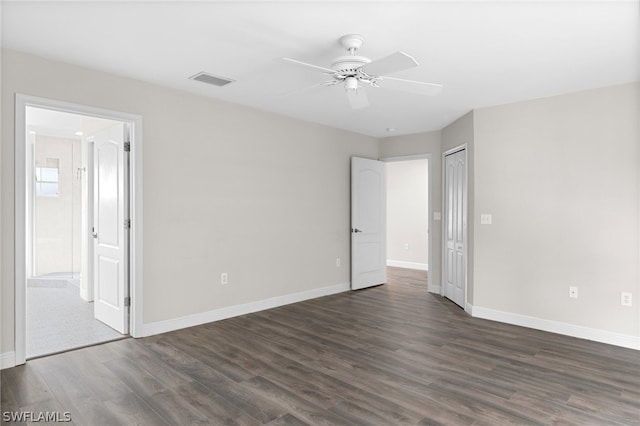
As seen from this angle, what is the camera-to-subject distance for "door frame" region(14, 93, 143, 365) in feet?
10.1

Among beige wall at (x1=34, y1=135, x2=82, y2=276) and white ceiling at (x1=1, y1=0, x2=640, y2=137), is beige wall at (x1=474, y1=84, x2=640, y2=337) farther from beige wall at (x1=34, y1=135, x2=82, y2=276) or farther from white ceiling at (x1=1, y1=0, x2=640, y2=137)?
beige wall at (x1=34, y1=135, x2=82, y2=276)

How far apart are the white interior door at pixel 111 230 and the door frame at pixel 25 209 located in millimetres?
90

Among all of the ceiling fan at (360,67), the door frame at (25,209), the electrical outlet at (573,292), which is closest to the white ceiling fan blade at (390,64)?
the ceiling fan at (360,67)

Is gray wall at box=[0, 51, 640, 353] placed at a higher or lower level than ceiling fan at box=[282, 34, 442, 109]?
lower

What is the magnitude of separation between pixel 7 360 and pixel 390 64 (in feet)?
12.0

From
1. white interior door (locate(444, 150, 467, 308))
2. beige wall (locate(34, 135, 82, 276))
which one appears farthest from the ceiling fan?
beige wall (locate(34, 135, 82, 276))

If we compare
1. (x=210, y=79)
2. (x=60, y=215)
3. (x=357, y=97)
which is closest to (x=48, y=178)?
(x=60, y=215)

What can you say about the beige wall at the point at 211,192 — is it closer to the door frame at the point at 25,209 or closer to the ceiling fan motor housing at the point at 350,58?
the door frame at the point at 25,209

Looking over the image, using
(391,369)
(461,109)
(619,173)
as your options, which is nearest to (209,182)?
→ (391,369)

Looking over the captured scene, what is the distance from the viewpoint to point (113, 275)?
405 cm

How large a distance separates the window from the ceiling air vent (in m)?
5.21

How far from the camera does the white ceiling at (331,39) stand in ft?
7.80

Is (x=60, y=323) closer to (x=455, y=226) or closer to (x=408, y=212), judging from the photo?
(x=455, y=226)

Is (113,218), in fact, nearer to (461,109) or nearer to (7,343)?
(7,343)
